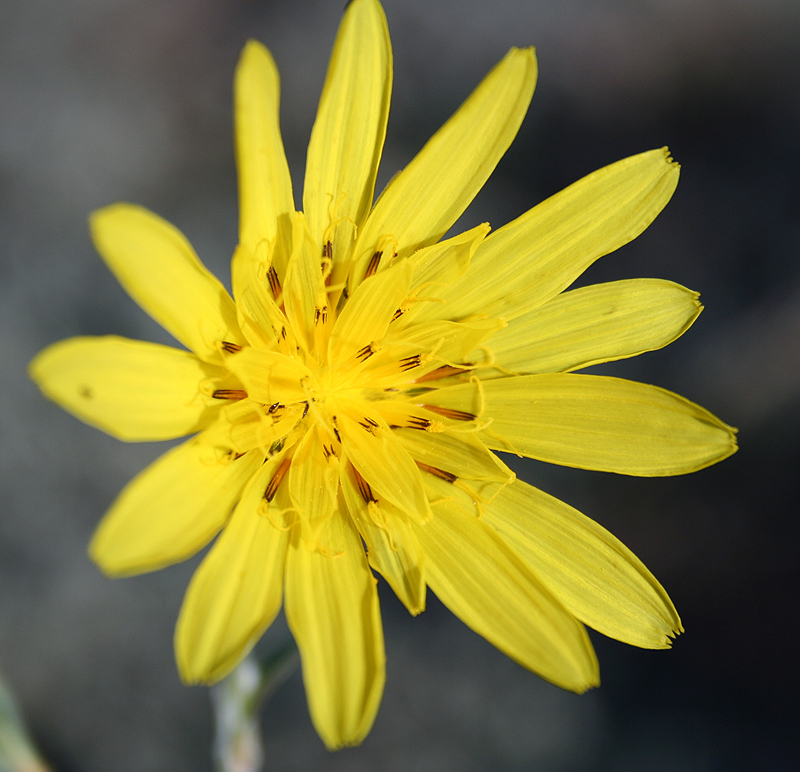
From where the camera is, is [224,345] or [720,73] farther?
[720,73]

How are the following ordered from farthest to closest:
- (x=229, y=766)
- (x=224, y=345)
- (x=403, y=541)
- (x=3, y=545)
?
(x=3, y=545) → (x=229, y=766) → (x=403, y=541) → (x=224, y=345)

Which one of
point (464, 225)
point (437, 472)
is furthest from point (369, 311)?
point (464, 225)

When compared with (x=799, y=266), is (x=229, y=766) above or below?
below

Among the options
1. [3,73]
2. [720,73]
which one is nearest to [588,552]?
[720,73]

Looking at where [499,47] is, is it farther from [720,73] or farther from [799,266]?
[799,266]

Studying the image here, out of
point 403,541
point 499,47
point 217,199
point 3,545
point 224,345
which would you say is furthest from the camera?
point 499,47

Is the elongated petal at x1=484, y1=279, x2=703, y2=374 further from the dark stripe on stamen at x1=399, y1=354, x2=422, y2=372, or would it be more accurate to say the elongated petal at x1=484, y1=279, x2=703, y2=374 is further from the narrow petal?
the narrow petal

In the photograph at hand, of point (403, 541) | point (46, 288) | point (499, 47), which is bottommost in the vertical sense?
point (403, 541)

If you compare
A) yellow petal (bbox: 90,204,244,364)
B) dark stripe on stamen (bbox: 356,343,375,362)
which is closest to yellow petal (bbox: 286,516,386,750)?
dark stripe on stamen (bbox: 356,343,375,362)

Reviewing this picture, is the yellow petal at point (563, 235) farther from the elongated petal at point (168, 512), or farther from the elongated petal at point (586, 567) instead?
the elongated petal at point (168, 512)
